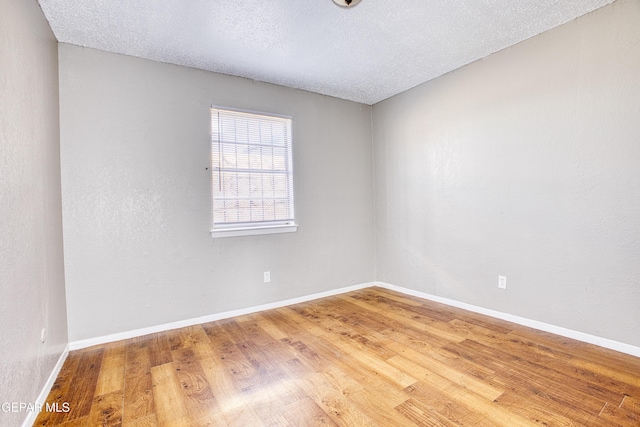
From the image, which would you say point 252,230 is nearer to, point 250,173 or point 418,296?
point 250,173

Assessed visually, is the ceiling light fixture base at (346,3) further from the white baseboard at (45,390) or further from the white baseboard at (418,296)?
the white baseboard at (45,390)

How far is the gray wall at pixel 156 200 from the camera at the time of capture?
2.54m

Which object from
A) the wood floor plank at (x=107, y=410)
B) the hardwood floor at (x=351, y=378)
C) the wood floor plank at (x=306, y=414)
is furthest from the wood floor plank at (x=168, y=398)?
the wood floor plank at (x=306, y=414)

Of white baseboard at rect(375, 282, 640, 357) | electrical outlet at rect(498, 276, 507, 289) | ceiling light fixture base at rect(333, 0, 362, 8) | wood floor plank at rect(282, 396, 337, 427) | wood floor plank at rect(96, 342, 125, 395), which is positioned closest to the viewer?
wood floor plank at rect(282, 396, 337, 427)

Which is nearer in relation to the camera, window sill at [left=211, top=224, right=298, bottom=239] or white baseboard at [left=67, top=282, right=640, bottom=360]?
white baseboard at [left=67, top=282, right=640, bottom=360]

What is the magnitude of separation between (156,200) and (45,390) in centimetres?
156

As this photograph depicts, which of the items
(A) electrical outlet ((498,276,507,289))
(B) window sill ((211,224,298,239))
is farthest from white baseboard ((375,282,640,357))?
(B) window sill ((211,224,298,239))

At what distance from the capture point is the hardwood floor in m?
1.60

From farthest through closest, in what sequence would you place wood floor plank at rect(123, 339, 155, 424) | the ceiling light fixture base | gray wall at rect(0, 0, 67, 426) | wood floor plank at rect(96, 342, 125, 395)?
the ceiling light fixture base < wood floor plank at rect(96, 342, 125, 395) < wood floor plank at rect(123, 339, 155, 424) < gray wall at rect(0, 0, 67, 426)

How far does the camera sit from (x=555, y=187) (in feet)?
8.29

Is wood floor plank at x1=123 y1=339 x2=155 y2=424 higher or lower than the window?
lower

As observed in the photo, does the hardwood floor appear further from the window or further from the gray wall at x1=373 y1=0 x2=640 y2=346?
the window

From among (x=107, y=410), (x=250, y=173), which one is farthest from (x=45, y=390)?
(x=250, y=173)

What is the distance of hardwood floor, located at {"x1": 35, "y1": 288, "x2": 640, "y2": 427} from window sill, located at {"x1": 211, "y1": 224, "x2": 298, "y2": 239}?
90 cm
